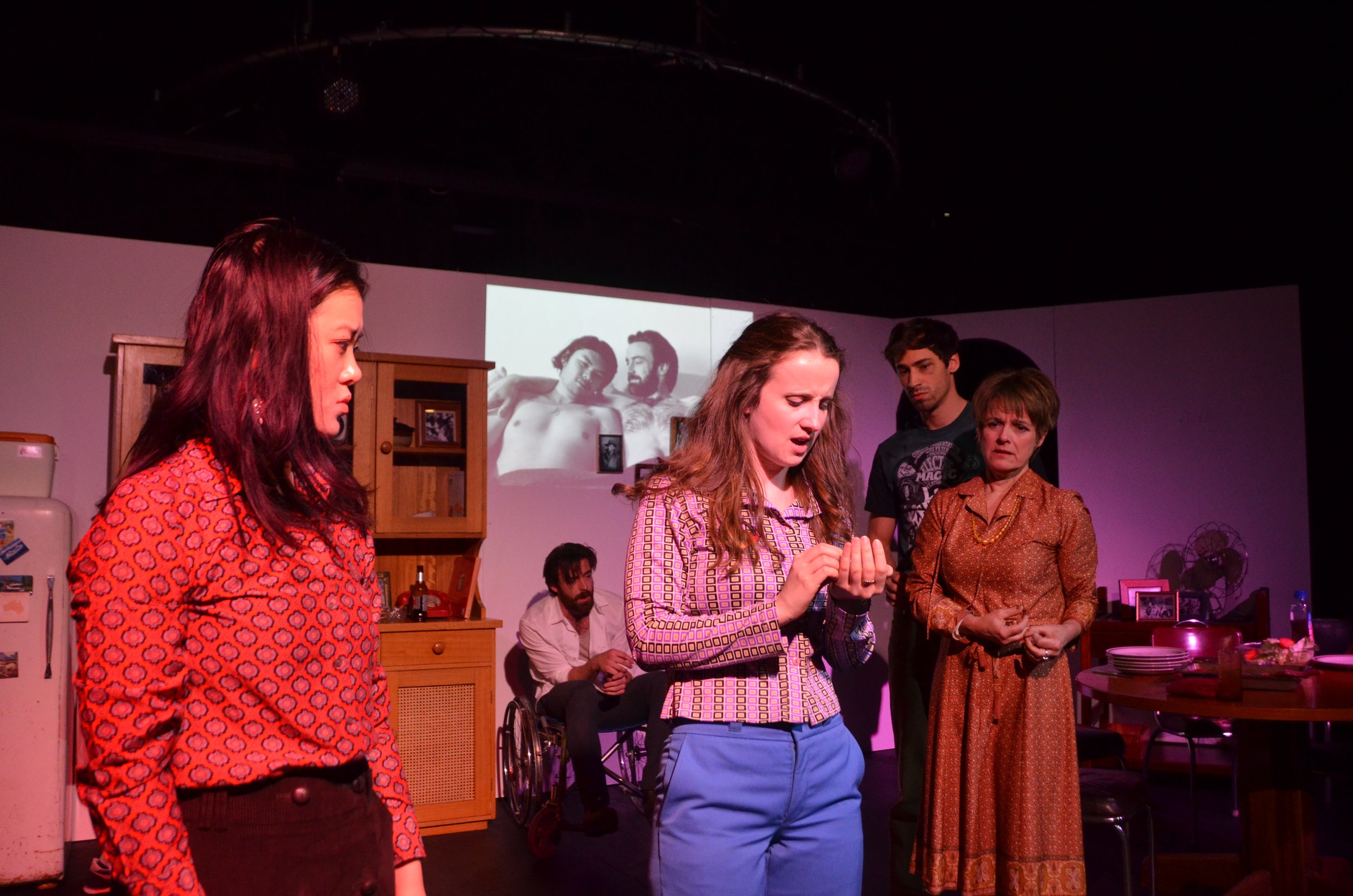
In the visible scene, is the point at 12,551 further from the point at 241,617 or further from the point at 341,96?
the point at 241,617

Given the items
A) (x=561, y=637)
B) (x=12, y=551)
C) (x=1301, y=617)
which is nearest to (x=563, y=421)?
(x=561, y=637)

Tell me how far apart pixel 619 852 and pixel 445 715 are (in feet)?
3.40

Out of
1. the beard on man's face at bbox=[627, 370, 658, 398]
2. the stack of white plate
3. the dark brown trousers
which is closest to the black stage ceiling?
the beard on man's face at bbox=[627, 370, 658, 398]

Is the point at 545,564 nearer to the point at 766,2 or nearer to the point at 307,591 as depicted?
the point at 766,2

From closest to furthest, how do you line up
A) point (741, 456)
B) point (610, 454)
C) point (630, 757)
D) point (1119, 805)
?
1. point (741, 456)
2. point (1119, 805)
3. point (630, 757)
4. point (610, 454)

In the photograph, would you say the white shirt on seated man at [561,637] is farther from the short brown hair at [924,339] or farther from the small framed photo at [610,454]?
the short brown hair at [924,339]

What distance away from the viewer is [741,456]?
161cm

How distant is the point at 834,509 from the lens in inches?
66.3

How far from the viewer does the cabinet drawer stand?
175 inches

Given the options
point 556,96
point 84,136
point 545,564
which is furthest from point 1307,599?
point 84,136

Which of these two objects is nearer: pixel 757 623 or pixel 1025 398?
pixel 757 623

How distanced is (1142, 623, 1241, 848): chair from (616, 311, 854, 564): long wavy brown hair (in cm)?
161

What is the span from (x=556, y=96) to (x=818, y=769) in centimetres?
516

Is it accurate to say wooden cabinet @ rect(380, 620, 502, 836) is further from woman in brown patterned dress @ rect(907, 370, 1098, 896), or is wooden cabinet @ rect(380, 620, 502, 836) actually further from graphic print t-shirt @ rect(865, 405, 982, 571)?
woman in brown patterned dress @ rect(907, 370, 1098, 896)
